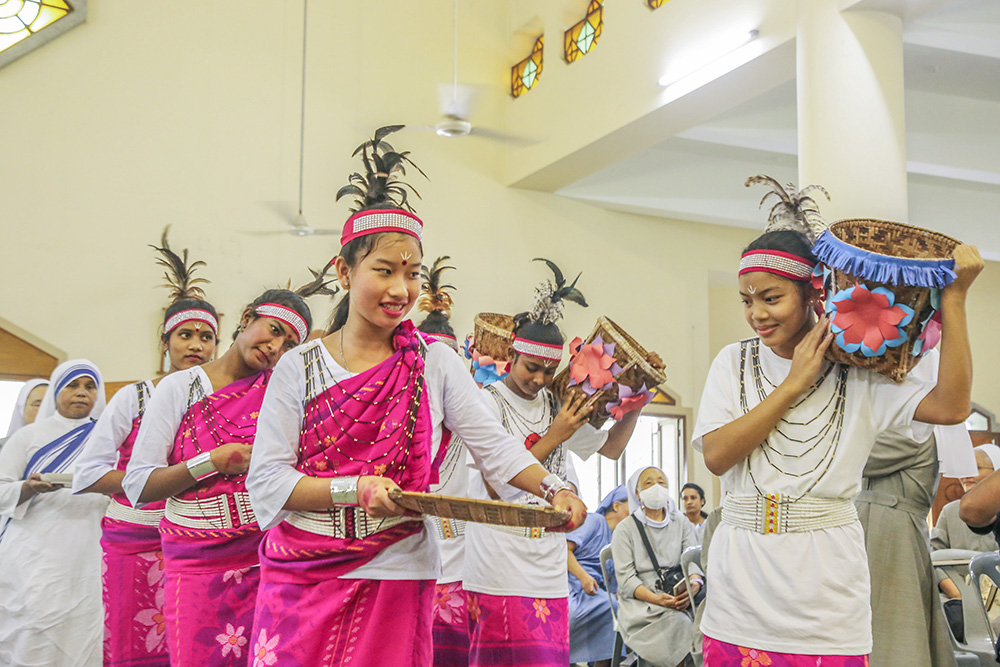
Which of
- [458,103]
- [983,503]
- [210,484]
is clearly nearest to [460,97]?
[458,103]

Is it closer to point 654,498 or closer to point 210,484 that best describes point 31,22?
point 654,498

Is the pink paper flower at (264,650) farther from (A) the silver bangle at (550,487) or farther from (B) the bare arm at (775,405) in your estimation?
(B) the bare arm at (775,405)

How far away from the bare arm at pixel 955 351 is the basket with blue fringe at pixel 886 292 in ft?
0.09

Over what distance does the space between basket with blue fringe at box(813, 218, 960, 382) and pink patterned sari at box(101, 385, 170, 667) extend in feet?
9.11

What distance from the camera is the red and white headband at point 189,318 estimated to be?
4199mm

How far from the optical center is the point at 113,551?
4.05m

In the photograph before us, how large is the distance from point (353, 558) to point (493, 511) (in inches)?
21.7

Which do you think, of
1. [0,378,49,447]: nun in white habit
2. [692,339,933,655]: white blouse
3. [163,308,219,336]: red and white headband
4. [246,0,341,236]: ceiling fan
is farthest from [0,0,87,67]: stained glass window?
→ [692,339,933,655]: white blouse

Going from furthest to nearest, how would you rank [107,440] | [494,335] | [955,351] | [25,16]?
[25,16] < [494,335] < [107,440] < [955,351]

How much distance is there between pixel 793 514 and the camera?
2529 mm

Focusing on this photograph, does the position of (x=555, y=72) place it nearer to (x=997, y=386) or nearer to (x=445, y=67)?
(x=445, y=67)

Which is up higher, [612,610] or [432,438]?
[432,438]

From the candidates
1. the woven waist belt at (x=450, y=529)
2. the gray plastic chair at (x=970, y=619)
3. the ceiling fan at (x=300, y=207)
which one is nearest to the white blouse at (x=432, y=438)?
the woven waist belt at (x=450, y=529)

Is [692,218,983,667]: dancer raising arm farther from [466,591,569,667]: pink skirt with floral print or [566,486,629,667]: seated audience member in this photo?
[566,486,629,667]: seated audience member
